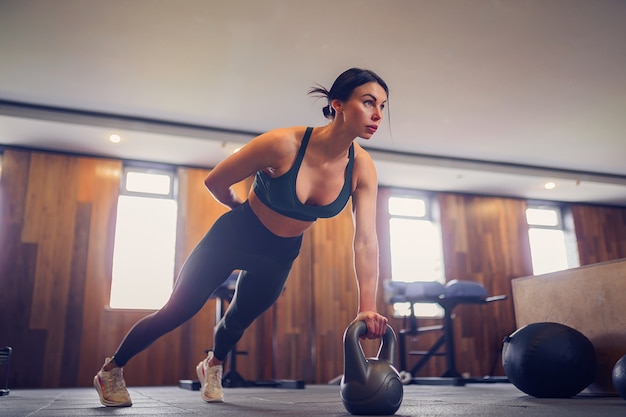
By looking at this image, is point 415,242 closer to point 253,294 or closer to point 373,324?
point 253,294

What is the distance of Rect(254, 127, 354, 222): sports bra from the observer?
176 cm

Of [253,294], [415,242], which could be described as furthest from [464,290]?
[253,294]

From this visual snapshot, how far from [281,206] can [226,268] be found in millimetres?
311

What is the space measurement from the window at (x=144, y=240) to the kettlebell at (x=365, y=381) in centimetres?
470

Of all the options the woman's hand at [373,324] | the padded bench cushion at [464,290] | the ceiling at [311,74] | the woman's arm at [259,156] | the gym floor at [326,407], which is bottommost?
the gym floor at [326,407]

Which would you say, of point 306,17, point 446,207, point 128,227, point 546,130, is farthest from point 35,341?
point 546,130

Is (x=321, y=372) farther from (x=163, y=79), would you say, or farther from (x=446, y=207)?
(x=163, y=79)

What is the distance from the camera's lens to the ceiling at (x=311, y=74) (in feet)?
12.3

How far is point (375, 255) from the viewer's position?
1733 mm

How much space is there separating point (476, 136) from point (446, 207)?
158cm

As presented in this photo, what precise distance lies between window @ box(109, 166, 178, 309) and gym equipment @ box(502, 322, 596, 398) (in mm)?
4277

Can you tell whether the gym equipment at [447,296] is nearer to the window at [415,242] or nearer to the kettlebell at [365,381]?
the window at [415,242]

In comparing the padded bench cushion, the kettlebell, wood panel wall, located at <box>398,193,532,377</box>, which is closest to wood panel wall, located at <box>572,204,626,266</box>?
wood panel wall, located at <box>398,193,532,377</box>

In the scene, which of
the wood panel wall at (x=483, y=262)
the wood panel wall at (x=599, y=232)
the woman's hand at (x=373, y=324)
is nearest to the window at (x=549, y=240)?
the wood panel wall at (x=599, y=232)
